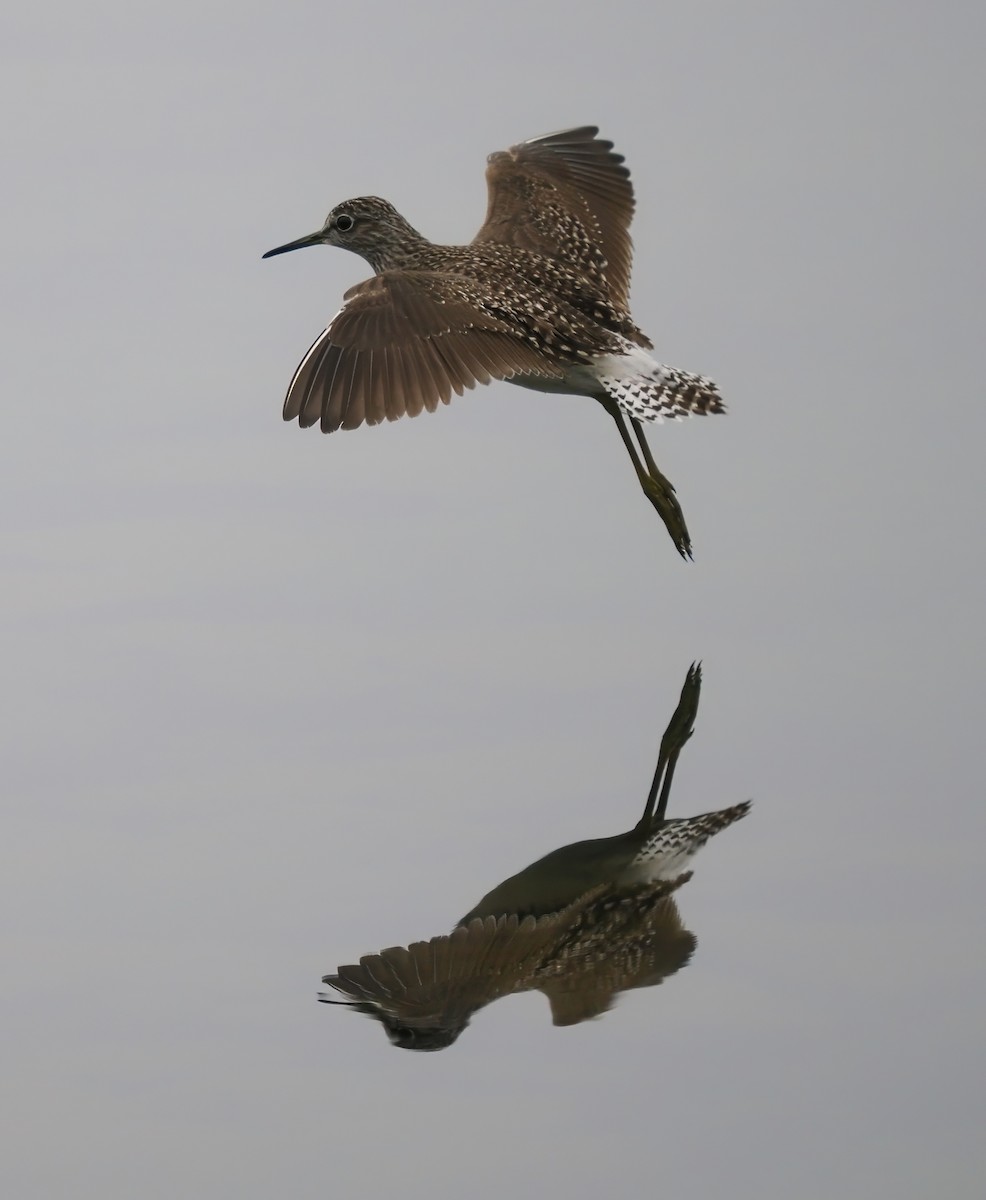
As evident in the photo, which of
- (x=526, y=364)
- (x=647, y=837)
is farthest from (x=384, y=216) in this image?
(x=647, y=837)

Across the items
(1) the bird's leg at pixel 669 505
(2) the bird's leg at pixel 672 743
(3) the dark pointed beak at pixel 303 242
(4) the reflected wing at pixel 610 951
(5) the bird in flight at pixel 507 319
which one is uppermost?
(3) the dark pointed beak at pixel 303 242

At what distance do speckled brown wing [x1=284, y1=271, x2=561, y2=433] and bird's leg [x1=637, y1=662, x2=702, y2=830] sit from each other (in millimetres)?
1461

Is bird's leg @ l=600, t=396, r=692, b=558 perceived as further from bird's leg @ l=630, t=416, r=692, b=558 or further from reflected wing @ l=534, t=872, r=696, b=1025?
reflected wing @ l=534, t=872, r=696, b=1025

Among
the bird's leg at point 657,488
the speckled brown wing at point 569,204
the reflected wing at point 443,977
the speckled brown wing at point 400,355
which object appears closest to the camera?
the reflected wing at point 443,977

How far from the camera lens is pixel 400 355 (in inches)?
288

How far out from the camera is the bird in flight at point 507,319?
7.25m

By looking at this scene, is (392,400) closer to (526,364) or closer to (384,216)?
(526,364)

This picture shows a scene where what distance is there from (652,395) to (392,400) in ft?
4.04

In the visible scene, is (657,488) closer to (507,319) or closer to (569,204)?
(507,319)

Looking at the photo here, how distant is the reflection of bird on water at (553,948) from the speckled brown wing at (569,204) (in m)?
4.13

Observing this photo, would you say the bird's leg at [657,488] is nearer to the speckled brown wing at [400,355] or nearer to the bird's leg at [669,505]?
the bird's leg at [669,505]

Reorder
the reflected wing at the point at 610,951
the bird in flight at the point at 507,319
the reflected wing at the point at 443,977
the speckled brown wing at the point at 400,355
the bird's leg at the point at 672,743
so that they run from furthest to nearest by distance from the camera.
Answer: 1. the bird in flight at the point at 507,319
2. the speckled brown wing at the point at 400,355
3. the bird's leg at the point at 672,743
4. the reflected wing at the point at 610,951
5. the reflected wing at the point at 443,977

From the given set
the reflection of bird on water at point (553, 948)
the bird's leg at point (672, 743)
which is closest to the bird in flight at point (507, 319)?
the bird's leg at point (672, 743)

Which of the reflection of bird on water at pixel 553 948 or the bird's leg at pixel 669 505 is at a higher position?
the bird's leg at pixel 669 505
